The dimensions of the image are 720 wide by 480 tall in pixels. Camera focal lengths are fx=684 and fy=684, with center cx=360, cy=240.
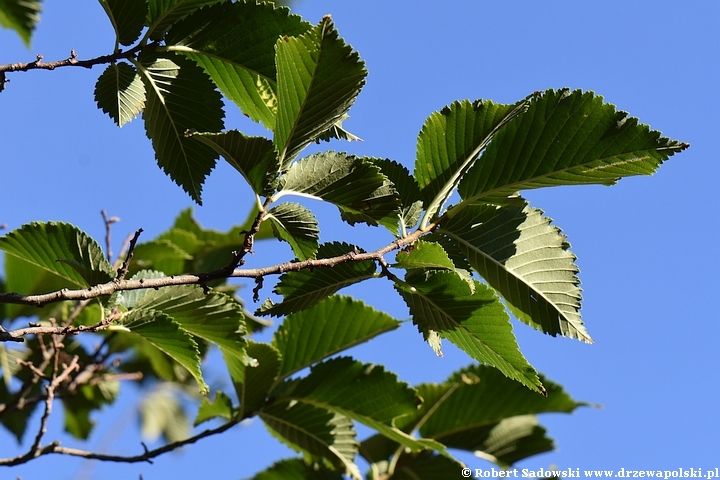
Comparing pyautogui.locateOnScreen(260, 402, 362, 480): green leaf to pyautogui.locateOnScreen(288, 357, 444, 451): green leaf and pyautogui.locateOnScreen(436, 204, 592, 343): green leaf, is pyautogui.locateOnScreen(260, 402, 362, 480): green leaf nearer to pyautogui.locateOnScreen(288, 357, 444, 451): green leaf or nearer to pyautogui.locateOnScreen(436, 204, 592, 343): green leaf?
pyautogui.locateOnScreen(288, 357, 444, 451): green leaf

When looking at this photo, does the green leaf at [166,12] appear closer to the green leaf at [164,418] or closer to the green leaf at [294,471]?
the green leaf at [294,471]

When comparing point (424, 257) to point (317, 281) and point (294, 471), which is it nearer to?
point (317, 281)

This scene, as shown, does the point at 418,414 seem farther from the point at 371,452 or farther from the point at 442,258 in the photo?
the point at 442,258

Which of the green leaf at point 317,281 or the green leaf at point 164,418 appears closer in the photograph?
the green leaf at point 317,281

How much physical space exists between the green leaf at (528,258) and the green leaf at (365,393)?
3.53 ft

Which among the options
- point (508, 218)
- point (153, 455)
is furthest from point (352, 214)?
point (153, 455)

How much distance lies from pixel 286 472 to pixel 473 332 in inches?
74.1

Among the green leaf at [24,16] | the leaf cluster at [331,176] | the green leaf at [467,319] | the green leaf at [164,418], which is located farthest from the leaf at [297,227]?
the green leaf at [164,418]

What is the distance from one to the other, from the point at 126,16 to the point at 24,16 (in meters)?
0.31

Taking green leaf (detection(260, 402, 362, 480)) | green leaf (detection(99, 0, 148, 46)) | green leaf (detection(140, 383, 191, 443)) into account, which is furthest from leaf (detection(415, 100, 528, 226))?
green leaf (detection(140, 383, 191, 443))

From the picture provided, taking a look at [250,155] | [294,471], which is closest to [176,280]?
[250,155]

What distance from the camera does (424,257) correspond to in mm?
1852

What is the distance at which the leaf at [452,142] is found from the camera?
1.95 metres

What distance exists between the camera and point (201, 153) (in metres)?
2.07
